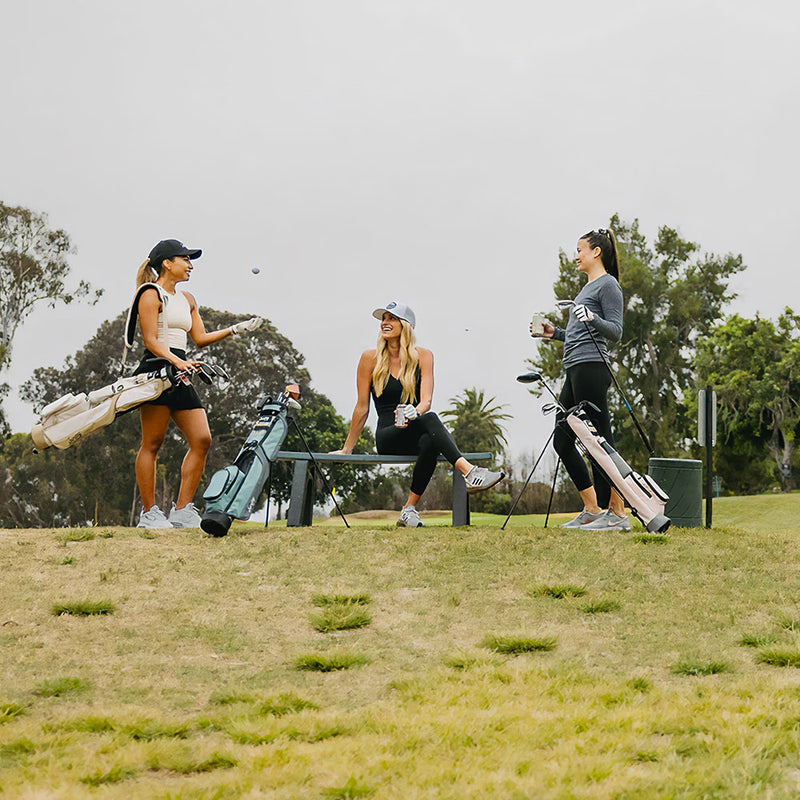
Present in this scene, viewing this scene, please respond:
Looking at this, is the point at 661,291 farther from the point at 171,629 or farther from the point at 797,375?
the point at 171,629

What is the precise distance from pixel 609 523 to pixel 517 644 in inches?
118

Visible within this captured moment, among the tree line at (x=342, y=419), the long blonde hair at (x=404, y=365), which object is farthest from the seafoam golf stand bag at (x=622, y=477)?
the tree line at (x=342, y=419)

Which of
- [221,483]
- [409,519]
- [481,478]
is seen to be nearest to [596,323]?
[481,478]

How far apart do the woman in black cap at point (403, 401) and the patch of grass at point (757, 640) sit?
3.07 m

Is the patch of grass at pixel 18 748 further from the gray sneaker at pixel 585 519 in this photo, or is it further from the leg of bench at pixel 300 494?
the gray sneaker at pixel 585 519

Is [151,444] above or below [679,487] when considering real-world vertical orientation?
above

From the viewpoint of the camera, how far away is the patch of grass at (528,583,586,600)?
5.33m

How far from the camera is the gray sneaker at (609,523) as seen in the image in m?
7.18

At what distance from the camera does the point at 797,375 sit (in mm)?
31391

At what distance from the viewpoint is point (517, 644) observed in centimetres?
445

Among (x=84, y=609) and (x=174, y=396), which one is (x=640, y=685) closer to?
(x=84, y=609)

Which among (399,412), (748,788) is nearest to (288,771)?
(748,788)

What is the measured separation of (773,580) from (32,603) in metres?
4.38

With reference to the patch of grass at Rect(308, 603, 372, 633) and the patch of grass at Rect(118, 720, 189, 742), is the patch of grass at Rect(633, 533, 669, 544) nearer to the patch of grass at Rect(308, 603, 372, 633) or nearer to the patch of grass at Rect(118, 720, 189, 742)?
the patch of grass at Rect(308, 603, 372, 633)
